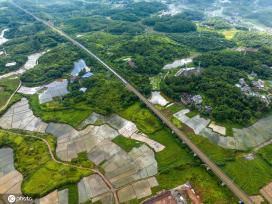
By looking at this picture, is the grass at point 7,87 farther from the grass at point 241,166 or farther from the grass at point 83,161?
the grass at point 241,166

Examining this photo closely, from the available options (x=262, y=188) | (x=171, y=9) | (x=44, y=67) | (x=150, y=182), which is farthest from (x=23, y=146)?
(x=171, y=9)

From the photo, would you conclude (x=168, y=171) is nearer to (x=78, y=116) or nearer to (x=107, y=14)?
(x=78, y=116)

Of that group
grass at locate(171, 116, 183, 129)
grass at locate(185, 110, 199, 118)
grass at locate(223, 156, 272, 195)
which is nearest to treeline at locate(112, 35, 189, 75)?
grass at locate(185, 110, 199, 118)

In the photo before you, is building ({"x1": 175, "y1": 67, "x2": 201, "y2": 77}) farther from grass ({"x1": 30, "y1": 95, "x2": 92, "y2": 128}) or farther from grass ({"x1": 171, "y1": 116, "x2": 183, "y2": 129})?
grass ({"x1": 30, "y1": 95, "x2": 92, "y2": 128})

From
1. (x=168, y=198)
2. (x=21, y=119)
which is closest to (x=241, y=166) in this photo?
(x=168, y=198)

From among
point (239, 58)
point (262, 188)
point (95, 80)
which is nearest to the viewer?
point (262, 188)

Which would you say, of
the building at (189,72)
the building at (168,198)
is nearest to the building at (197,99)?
the building at (189,72)
